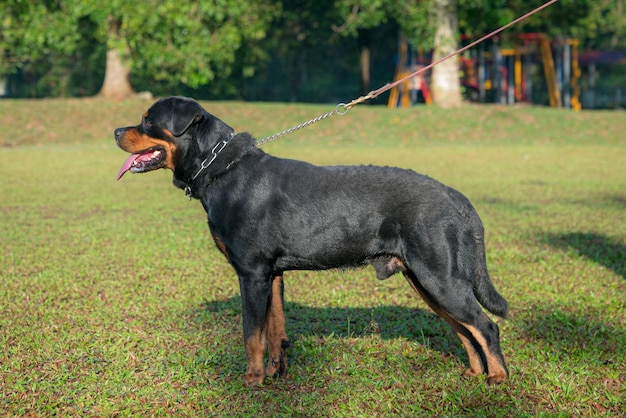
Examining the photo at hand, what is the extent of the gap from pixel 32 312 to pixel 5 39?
91.4 feet

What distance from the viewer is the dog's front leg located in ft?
16.3

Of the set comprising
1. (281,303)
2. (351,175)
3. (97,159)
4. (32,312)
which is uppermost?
(351,175)

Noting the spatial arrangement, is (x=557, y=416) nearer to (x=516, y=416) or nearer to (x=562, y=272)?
(x=516, y=416)

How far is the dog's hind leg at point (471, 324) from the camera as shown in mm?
4801

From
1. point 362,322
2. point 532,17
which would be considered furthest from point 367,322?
point 532,17

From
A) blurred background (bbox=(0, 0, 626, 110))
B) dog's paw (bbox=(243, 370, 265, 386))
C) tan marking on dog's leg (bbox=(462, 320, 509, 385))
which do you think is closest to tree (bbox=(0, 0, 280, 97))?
blurred background (bbox=(0, 0, 626, 110))

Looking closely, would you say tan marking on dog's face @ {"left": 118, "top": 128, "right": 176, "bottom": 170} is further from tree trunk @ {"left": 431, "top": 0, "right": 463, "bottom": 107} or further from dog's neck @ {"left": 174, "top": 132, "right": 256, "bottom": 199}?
tree trunk @ {"left": 431, "top": 0, "right": 463, "bottom": 107}

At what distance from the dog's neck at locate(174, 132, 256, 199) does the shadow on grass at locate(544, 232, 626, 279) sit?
480 centimetres

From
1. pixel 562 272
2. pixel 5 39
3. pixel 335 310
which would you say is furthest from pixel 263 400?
pixel 5 39

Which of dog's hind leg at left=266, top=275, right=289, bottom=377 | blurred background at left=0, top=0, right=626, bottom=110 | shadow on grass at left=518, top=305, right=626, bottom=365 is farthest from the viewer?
blurred background at left=0, top=0, right=626, bottom=110

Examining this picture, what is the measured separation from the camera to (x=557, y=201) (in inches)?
551

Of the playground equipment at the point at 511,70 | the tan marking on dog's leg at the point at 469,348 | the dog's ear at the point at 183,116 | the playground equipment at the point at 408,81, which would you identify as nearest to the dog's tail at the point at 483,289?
the tan marking on dog's leg at the point at 469,348

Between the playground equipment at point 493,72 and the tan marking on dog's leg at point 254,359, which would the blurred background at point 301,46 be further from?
the tan marking on dog's leg at point 254,359

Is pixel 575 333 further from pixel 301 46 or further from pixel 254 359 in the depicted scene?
pixel 301 46
